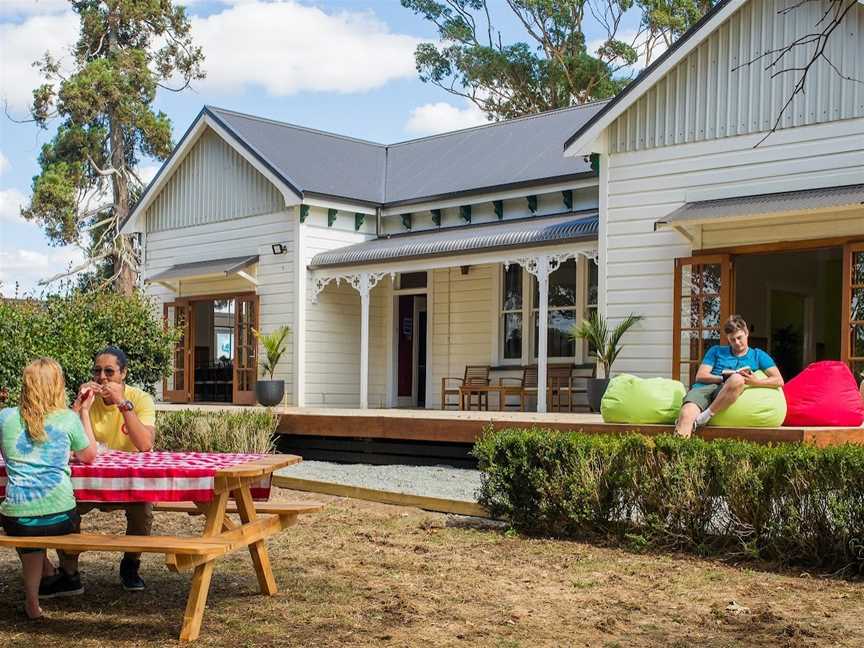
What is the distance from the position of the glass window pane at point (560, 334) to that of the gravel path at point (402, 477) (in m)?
5.24

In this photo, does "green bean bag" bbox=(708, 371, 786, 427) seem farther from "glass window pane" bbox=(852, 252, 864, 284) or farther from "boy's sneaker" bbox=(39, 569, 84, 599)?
"boy's sneaker" bbox=(39, 569, 84, 599)

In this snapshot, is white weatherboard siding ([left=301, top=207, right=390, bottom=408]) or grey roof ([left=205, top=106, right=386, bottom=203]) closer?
white weatherboard siding ([left=301, top=207, right=390, bottom=408])

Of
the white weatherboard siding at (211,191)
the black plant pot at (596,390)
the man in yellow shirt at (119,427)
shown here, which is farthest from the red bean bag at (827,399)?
the white weatherboard siding at (211,191)

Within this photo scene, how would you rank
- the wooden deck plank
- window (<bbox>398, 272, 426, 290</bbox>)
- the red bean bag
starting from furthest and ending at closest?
window (<bbox>398, 272, 426, 290</bbox>)
the red bean bag
the wooden deck plank

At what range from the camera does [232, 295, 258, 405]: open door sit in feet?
59.9

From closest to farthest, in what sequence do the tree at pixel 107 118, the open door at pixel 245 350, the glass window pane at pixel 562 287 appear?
the glass window pane at pixel 562 287 → the open door at pixel 245 350 → the tree at pixel 107 118

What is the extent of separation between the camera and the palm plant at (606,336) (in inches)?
512

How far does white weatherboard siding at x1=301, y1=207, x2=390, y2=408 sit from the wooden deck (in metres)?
4.48

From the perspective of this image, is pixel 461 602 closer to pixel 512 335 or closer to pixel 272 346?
pixel 512 335

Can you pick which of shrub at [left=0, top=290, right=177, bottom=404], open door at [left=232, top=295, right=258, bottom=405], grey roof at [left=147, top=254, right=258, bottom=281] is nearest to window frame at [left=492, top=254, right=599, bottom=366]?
open door at [left=232, top=295, right=258, bottom=405]

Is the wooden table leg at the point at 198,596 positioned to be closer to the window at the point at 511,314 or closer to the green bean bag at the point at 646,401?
the green bean bag at the point at 646,401

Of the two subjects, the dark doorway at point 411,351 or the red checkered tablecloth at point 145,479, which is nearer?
the red checkered tablecloth at point 145,479

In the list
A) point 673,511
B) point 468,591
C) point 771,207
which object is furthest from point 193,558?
point 771,207

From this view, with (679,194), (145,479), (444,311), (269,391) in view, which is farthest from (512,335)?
(145,479)
